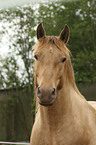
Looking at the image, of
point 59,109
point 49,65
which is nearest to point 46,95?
point 49,65

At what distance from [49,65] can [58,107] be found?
0.53 meters

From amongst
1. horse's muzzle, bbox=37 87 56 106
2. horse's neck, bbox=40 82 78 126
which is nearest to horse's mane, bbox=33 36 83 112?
horse's neck, bbox=40 82 78 126

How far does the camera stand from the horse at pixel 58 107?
2436 millimetres

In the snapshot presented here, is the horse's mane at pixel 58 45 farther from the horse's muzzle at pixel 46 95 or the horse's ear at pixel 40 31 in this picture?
the horse's muzzle at pixel 46 95

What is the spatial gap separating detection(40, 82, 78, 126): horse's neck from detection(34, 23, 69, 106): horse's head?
137 millimetres

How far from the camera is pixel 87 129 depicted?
2654 millimetres

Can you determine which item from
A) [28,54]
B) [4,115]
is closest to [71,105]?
[28,54]

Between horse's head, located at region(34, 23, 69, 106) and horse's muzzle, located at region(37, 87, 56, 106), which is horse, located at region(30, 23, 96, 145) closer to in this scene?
horse's head, located at region(34, 23, 69, 106)

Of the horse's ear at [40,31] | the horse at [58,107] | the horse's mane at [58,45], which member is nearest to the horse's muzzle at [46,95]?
the horse at [58,107]

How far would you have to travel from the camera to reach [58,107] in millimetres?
2566

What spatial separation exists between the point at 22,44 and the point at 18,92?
409 centimetres

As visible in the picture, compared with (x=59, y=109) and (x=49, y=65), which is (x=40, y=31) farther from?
(x=59, y=109)

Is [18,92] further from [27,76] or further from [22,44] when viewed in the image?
[22,44]

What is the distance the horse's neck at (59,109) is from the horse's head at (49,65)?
0.45 ft
